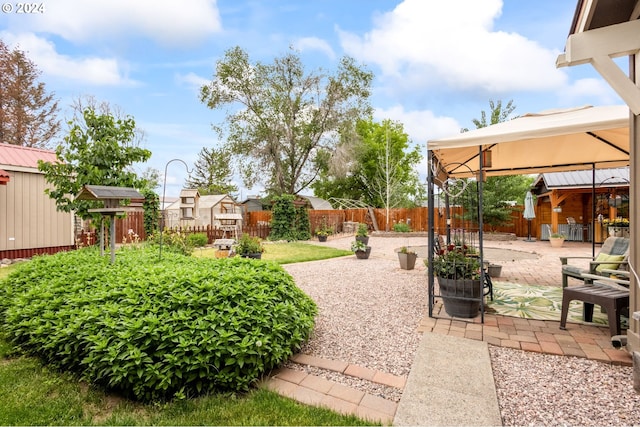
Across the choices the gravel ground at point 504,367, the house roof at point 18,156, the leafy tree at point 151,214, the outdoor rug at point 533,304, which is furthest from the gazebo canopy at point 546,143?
the leafy tree at point 151,214

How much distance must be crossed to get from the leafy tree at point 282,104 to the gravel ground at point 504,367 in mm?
16593

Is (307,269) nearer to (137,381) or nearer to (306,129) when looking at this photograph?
(137,381)

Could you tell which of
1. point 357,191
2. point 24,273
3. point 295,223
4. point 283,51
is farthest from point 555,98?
point 357,191

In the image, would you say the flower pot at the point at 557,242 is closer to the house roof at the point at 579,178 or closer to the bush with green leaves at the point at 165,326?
the house roof at the point at 579,178

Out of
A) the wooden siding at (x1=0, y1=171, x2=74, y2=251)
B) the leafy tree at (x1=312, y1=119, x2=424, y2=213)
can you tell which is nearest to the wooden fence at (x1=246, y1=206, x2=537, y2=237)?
the leafy tree at (x1=312, y1=119, x2=424, y2=213)

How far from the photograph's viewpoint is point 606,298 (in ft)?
9.43

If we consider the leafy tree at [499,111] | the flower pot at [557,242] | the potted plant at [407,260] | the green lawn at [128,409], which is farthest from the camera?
the leafy tree at [499,111]

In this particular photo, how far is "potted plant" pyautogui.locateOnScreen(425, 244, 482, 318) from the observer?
3.55 metres

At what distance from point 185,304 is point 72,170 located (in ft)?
10.5

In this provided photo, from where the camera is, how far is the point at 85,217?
4426 millimetres

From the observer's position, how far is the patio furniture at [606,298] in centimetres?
283

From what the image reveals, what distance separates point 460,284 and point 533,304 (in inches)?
53.0

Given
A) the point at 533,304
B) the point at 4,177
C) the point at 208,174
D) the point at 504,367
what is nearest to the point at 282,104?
the point at 4,177

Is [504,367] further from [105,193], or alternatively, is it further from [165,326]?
[105,193]
